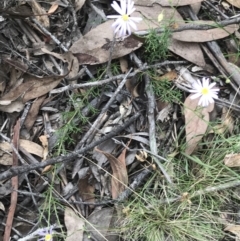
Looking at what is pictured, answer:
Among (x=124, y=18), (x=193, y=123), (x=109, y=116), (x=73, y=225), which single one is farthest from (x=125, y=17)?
(x=73, y=225)

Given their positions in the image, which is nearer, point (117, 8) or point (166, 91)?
point (117, 8)

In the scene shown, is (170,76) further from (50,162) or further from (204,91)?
(50,162)

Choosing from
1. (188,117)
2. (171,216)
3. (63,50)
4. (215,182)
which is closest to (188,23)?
(188,117)

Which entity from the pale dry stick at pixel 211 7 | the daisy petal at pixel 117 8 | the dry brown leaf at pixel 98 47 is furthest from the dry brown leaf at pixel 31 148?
the pale dry stick at pixel 211 7

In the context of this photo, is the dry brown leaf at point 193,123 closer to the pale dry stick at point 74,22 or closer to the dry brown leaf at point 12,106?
the pale dry stick at point 74,22

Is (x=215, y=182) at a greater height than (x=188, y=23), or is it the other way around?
(x=188, y=23)

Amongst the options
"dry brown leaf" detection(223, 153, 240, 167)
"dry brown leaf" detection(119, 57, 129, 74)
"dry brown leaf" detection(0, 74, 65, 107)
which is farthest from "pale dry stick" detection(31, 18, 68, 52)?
"dry brown leaf" detection(223, 153, 240, 167)

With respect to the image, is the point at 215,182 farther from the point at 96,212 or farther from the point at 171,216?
the point at 96,212
